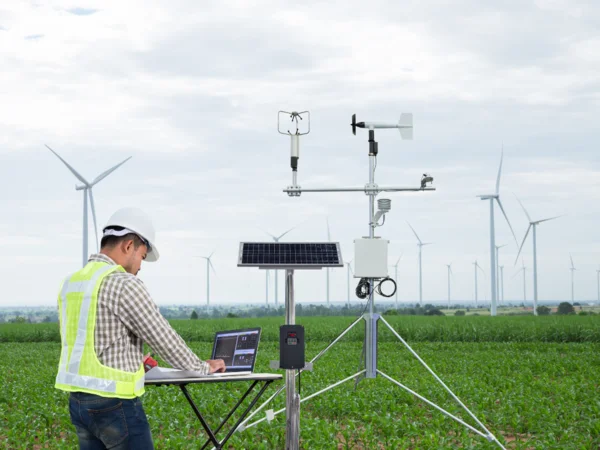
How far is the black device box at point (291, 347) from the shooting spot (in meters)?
5.41

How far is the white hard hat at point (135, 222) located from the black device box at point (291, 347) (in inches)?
71.3

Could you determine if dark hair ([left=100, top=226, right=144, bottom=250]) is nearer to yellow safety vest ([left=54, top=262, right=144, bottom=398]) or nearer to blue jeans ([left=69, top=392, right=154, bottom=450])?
yellow safety vest ([left=54, top=262, right=144, bottom=398])

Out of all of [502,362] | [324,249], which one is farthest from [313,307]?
[324,249]

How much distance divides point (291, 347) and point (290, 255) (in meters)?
0.83

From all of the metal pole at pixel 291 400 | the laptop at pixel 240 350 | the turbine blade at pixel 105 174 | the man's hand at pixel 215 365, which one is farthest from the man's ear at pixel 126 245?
the turbine blade at pixel 105 174

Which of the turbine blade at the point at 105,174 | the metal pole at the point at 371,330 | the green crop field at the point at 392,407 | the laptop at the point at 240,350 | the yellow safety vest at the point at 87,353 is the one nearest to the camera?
the yellow safety vest at the point at 87,353

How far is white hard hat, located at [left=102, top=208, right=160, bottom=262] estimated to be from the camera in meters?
3.86

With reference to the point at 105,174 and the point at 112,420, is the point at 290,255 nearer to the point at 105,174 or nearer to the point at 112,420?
the point at 112,420

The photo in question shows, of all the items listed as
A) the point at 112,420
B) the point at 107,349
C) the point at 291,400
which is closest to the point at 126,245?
the point at 107,349

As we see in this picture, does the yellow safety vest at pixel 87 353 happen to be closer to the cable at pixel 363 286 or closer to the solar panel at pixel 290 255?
the solar panel at pixel 290 255

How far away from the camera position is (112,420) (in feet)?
11.6

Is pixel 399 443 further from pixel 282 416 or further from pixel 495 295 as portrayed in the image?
pixel 495 295

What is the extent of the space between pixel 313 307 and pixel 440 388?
47.8 meters

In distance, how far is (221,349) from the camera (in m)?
5.28
